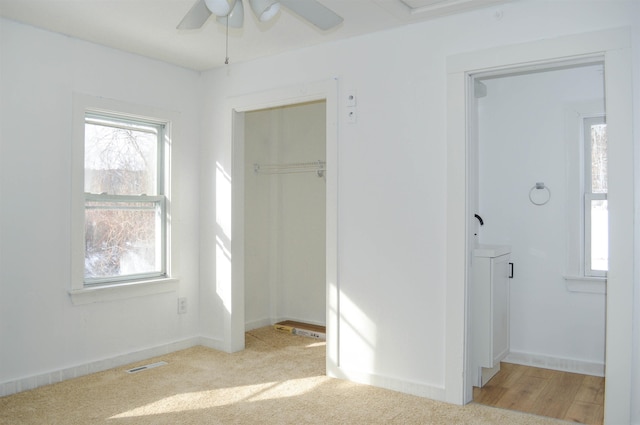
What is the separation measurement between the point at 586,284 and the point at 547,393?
0.96 metres

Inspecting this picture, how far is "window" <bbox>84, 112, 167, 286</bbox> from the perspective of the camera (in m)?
3.98

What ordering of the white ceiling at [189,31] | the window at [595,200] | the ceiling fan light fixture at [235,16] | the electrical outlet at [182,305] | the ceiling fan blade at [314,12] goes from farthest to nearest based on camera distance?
the electrical outlet at [182,305], the window at [595,200], the white ceiling at [189,31], the ceiling fan light fixture at [235,16], the ceiling fan blade at [314,12]

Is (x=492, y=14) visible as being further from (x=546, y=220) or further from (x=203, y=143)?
(x=203, y=143)

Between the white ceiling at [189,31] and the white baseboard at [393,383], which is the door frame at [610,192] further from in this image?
the white ceiling at [189,31]

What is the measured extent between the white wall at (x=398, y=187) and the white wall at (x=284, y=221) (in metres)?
1.56

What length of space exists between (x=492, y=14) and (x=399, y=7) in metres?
0.57

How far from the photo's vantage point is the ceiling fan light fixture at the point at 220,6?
214 centimetres

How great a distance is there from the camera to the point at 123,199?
13.6 ft

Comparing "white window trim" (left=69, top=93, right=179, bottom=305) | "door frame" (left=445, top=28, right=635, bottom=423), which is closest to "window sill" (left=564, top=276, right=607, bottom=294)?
"door frame" (left=445, top=28, right=635, bottom=423)

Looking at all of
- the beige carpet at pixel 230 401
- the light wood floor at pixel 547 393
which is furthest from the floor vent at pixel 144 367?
the light wood floor at pixel 547 393

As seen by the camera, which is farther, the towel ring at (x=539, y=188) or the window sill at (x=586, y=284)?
the towel ring at (x=539, y=188)

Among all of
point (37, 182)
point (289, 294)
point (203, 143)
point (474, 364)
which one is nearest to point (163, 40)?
point (203, 143)

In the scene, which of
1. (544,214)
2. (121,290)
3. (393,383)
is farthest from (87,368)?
(544,214)

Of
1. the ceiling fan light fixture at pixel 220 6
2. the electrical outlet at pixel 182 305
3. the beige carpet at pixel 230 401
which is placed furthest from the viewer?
the electrical outlet at pixel 182 305
